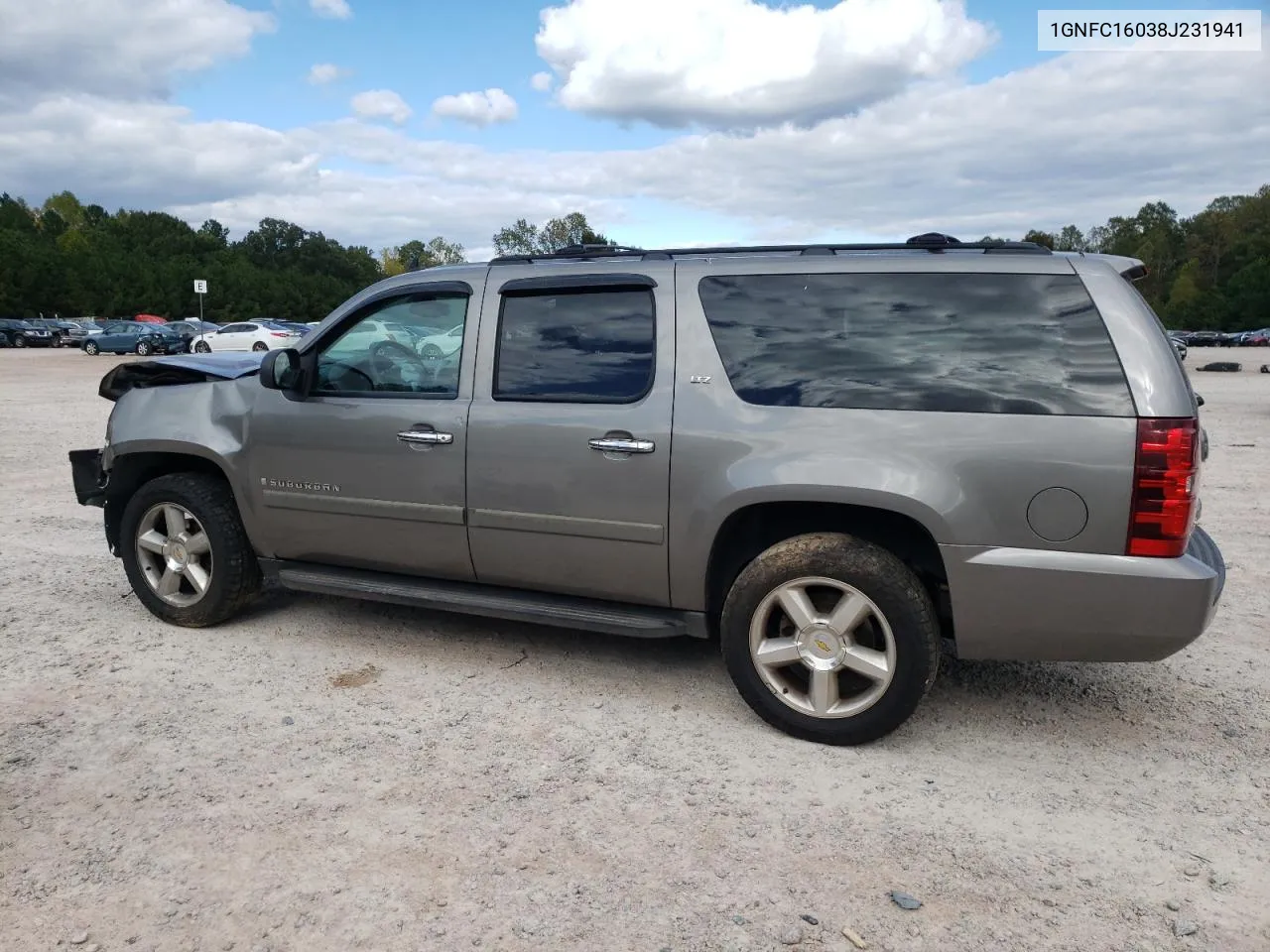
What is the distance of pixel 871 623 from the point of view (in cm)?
358

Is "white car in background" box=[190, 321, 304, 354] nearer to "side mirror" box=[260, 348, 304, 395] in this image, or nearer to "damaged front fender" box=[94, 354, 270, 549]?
"damaged front fender" box=[94, 354, 270, 549]

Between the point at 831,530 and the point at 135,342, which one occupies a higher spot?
the point at 135,342

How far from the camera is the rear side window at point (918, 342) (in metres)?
3.27

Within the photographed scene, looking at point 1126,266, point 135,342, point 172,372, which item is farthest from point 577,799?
point 135,342

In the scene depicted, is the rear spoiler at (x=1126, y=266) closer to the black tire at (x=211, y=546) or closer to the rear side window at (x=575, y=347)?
the rear side window at (x=575, y=347)

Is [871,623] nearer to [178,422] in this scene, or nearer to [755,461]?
[755,461]

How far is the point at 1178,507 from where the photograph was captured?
10.3 feet

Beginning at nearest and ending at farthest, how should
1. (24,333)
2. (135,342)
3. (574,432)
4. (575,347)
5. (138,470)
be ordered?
(574,432), (575,347), (138,470), (135,342), (24,333)

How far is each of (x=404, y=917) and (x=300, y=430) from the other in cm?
256

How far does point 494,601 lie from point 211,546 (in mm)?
1610

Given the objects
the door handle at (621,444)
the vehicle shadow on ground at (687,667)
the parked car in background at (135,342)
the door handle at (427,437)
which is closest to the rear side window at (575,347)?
the door handle at (621,444)

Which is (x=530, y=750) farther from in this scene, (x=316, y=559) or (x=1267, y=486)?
(x=1267, y=486)

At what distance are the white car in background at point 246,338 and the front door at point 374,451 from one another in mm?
31945

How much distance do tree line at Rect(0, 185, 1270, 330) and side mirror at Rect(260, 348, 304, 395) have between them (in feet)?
121
